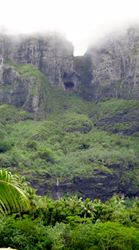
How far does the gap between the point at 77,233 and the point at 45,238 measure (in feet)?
16.0

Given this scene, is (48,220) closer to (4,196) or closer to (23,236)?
(23,236)

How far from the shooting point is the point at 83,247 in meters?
74.6

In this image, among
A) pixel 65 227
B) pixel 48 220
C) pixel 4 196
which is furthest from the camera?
pixel 48 220

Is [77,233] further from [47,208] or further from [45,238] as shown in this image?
[47,208]

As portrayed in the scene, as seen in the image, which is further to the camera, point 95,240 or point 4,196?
point 95,240

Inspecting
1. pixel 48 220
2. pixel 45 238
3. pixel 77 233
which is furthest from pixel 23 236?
pixel 48 220

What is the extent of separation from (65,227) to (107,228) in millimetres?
7008

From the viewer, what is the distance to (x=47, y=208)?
9450cm

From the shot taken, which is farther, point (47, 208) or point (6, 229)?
point (47, 208)

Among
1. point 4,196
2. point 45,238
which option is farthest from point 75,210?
point 4,196

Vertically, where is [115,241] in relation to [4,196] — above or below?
below

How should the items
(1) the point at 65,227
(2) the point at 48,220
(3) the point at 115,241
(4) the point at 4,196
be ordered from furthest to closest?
1. (2) the point at 48,220
2. (1) the point at 65,227
3. (3) the point at 115,241
4. (4) the point at 4,196

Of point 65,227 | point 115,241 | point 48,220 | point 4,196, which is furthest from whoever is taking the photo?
point 48,220

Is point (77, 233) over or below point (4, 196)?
below
